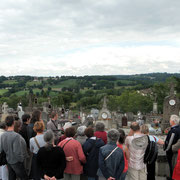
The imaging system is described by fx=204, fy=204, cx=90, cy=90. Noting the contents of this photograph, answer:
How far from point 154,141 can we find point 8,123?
3534 millimetres

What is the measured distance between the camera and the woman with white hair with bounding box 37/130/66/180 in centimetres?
426

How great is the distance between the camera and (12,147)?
15.6ft

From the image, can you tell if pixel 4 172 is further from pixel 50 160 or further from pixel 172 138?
pixel 172 138

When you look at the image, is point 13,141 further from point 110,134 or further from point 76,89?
point 76,89

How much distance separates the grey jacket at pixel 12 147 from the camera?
472 centimetres

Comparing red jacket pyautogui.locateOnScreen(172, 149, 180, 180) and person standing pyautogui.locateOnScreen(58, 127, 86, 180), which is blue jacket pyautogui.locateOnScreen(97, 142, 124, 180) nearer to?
person standing pyautogui.locateOnScreen(58, 127, 86, 180)

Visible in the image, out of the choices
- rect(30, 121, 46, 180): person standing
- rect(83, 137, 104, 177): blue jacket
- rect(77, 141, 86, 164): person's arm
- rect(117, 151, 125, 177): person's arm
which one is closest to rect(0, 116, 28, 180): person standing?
rect(30, 121, 46, 180): person standing

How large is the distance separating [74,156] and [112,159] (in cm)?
91

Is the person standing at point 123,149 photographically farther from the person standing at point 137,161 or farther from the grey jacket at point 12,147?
the grey jacket at point 12,147

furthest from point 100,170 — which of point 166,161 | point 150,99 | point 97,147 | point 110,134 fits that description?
point 150,99

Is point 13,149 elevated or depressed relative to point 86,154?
elevated

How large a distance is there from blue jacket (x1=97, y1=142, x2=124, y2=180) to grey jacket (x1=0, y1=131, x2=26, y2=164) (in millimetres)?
1907

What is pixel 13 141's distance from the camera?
474cm

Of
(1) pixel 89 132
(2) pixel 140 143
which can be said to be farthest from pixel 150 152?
(1) pixel 89 132
